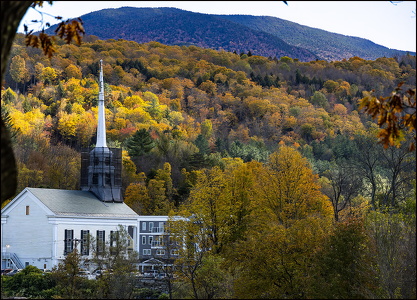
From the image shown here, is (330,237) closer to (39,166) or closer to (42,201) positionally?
(42,201)

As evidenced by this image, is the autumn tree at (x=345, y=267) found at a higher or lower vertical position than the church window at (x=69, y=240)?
higher

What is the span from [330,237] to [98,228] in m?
39.2

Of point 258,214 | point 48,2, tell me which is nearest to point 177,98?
point 258,214

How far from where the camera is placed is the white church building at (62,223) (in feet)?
220

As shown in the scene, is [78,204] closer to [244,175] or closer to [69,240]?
[69,240]

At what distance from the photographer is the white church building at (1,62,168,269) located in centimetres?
6712

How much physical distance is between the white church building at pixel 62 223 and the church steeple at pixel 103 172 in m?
0.10

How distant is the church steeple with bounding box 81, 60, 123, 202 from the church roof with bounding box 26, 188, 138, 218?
1081 mm

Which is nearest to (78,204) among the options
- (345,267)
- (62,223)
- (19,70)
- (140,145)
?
(62,223)

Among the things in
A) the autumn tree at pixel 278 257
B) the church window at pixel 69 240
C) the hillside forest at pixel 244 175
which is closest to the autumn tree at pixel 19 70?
the hillside forest at pixel 244 175

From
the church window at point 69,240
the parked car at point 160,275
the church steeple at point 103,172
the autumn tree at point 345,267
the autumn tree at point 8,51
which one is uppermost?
the autumn tree at point 8,51

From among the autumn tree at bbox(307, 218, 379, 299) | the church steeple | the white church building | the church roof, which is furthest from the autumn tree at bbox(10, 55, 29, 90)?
the autumn tree at bbox(307, 218, 379, 299)

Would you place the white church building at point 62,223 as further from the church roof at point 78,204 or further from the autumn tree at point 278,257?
the autumn tree at point 278,257

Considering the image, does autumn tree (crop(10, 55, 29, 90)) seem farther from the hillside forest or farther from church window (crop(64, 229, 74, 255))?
church window (crop(64, 229, 74, 255))
